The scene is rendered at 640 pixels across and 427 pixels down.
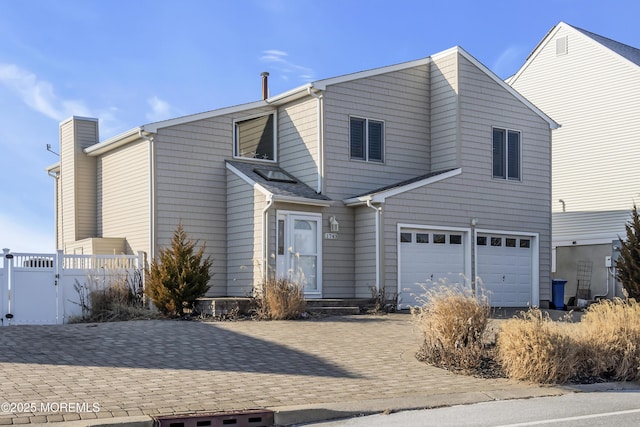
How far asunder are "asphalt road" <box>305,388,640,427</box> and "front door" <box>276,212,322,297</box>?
9.97 metres

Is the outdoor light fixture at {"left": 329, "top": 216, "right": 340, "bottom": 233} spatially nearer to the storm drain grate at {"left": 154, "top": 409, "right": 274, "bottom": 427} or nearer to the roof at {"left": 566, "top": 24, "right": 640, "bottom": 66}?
the storm drain grate at {"left": 154, "top": 409, "right": 274, "bottom": 427}

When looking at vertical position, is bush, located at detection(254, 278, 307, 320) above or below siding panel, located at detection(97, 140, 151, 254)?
below

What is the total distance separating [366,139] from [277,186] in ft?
10.5

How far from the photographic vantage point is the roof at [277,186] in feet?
62.8

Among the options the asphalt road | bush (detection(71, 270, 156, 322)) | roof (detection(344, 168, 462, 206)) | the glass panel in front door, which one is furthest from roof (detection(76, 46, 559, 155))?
the asphalt road

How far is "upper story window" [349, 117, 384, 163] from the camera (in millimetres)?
21219

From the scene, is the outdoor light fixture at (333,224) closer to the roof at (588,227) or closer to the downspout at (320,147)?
the downspout at (320,147)

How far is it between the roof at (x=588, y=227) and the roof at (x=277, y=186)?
38.0ft

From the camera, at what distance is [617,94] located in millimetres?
26688

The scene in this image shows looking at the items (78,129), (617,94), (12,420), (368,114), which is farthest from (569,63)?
(12,420)

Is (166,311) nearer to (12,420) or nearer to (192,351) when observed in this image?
(192,351)

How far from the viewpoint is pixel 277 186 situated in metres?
20.0

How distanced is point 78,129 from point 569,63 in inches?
730

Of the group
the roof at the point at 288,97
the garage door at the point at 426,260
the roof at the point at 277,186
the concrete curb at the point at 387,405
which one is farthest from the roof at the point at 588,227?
the concrete curb at the point at 387,405
